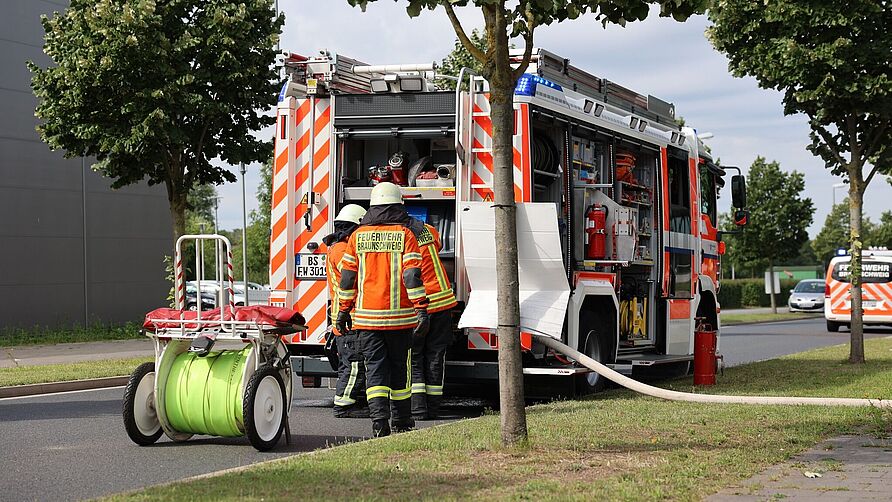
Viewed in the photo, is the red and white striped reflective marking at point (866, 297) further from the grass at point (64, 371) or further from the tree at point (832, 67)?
the grass at point (64, 371)

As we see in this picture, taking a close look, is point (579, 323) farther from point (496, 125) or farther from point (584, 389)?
point (496, 125)

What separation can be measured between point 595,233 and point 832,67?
19.1 ft

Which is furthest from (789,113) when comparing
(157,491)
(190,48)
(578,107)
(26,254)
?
(26,254)

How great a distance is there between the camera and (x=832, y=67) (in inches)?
604

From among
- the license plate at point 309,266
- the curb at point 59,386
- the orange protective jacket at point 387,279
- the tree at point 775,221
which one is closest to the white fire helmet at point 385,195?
the orange protective jacket at point 387,279

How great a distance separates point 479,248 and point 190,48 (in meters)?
10.3

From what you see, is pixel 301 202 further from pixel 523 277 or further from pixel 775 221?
pixel 775 221

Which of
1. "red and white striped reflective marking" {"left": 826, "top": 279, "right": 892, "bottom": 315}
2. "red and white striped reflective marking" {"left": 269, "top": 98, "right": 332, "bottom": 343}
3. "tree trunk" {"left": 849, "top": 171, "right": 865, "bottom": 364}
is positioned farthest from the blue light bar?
"red and white striped reflective marking" {"left": 826, "top": 279, "right": 892, "bottom": 315}

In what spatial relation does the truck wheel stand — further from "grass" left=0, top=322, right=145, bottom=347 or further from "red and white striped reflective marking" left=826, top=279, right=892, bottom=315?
"red and white striped reflective marking" left=826, top=279, right=892, bottom=315

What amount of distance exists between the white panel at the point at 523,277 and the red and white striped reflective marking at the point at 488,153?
2.54 ft

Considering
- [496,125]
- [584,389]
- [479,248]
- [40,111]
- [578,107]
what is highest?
[40,111]

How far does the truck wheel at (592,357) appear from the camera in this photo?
37.5 feet

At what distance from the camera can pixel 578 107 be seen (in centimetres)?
1130

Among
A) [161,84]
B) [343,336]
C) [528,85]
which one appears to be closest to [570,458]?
[343,336]
